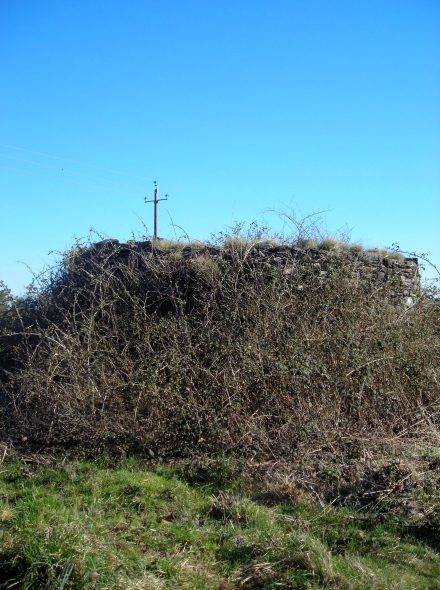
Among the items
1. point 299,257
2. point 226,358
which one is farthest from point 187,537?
point 299,257

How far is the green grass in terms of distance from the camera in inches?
140

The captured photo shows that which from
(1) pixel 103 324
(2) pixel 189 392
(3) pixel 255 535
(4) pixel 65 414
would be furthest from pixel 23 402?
(3) pixel 255 535

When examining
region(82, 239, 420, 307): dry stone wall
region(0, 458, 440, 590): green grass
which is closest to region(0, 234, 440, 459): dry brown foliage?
region(82, 239, 420, 307): dry stone wall

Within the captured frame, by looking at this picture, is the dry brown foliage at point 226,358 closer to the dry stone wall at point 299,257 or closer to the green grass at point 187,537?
the dry stone wall at point 299,257

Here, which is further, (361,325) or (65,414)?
(361,325)

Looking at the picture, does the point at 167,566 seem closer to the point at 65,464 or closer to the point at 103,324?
the point at 65,464

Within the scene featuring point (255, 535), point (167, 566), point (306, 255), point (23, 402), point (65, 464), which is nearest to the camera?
point (167, 566)

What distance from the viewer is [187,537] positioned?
4301mm

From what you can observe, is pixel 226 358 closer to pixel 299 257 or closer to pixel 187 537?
pixel 299 257

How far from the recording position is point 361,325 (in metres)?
8.12

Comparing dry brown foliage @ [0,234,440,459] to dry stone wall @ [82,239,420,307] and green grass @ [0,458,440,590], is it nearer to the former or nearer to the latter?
dry stone wall @ [82,239,420,307]

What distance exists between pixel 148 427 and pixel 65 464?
3.43 ft

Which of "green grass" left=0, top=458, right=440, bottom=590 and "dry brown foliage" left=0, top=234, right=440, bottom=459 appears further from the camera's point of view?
"dry brown foliage" left=0, top=234, right=440, bottom=459

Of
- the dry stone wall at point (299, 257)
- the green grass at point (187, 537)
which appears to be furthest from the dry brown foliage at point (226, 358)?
the green grass at point (187, 537)
